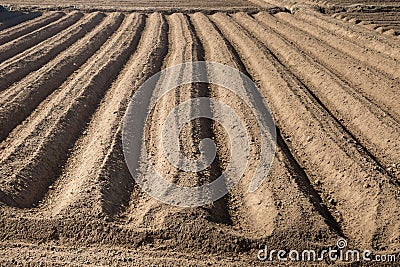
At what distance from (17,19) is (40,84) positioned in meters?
9.49

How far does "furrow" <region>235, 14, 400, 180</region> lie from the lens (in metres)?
7.15

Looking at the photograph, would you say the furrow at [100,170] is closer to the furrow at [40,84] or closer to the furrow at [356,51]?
the furrow at [40,84]

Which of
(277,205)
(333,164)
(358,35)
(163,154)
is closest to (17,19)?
(163,154)

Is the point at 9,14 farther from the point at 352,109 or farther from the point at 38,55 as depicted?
the point at 352,109

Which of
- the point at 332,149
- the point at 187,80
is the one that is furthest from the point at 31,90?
the point at 332,149

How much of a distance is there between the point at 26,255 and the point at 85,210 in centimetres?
92

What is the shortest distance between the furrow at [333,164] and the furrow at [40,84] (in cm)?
522

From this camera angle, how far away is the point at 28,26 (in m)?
15.4

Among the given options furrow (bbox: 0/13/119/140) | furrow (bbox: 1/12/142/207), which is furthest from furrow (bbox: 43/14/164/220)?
furrow (bbox: 0/13/119/140)

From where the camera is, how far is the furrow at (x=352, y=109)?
23.5 feet

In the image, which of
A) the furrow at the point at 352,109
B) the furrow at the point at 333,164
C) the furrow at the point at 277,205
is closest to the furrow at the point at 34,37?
the furrow at the point at 333,164

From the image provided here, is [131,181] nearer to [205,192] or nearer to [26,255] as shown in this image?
[205,192]

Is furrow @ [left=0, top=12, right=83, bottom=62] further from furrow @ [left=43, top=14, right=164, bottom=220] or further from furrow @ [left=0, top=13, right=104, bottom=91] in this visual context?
furrow @ [left=43, top=14, right=164, bottom=220]

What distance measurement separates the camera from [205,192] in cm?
585
